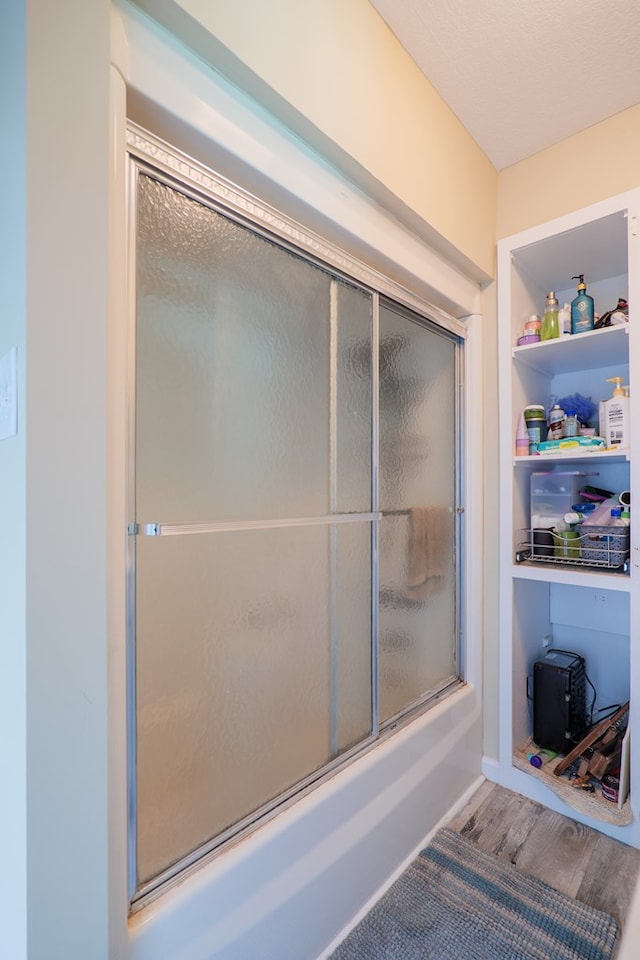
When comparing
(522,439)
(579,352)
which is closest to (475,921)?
(522,439)

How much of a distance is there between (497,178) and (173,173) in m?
1.56

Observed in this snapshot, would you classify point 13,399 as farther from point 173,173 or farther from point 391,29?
point 391,29

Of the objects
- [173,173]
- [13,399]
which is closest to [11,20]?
[173,173]

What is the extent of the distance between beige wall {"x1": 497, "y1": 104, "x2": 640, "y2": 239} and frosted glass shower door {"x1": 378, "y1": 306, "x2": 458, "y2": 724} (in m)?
0.58

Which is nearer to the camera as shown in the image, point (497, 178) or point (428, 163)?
point (428, 163)

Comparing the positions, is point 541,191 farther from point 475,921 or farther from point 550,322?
point 475,921

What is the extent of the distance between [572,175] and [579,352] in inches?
26.4

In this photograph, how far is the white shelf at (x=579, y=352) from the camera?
1571 millimetres

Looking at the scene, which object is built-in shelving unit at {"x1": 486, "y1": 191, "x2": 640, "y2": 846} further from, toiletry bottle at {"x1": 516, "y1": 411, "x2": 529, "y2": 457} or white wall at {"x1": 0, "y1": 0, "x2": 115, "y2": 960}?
Result: white wall at {"x1": 0, "y1": 0, "x2": 115, "y2": 960}

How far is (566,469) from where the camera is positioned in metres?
1.93

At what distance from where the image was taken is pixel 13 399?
65 cm

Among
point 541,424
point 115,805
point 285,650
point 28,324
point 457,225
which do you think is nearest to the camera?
point 28,324

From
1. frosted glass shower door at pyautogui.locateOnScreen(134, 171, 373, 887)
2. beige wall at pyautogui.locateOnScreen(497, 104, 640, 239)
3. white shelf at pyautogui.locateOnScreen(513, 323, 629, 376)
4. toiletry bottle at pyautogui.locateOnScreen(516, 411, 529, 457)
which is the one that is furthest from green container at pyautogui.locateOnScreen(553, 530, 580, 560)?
beige wall at pyautogui.locateOnScreen(497, 104, 640, 239)

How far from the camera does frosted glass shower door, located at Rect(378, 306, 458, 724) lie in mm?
1533
